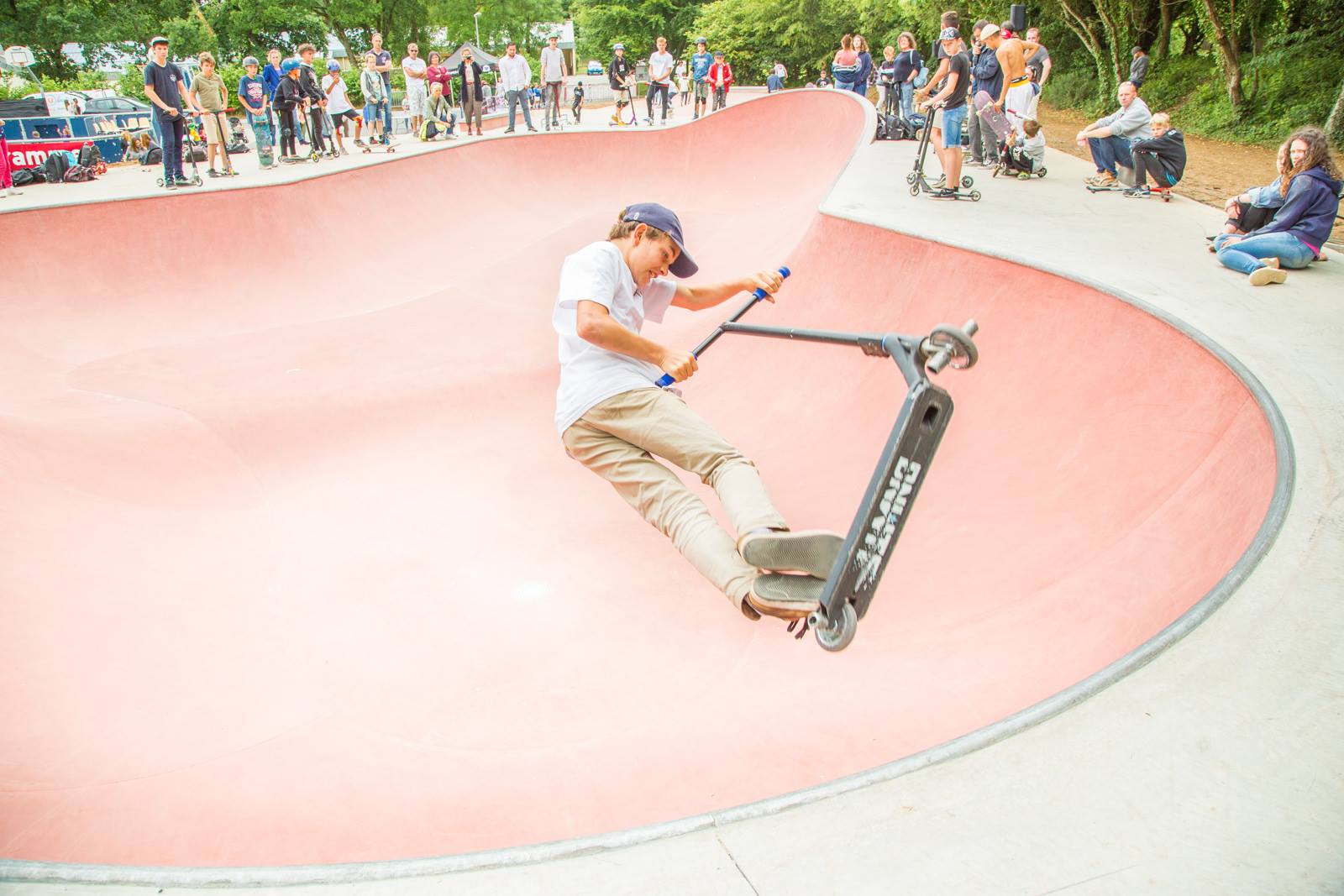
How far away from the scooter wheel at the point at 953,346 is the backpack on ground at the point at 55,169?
13.7 meters

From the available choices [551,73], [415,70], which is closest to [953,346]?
[415,70]

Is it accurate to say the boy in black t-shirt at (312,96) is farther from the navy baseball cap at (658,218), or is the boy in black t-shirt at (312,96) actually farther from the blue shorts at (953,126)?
the navy baseball cap at (658,218)

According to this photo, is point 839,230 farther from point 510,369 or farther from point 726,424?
point 510,369

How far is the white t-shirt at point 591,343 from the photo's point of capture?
3119 millimetres

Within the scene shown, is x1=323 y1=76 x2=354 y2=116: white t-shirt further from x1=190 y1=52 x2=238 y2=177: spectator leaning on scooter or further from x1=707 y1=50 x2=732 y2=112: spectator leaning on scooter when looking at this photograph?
x1=707 y1=50 x2=732 y2=112: spectator leaning on scooter

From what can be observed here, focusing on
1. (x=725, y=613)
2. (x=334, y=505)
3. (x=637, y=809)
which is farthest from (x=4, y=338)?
(x=637, y=809)

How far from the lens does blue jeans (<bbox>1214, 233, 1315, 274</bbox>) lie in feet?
17.4

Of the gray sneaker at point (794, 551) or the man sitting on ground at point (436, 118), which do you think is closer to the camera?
the gray sneaker at point (794, 551)

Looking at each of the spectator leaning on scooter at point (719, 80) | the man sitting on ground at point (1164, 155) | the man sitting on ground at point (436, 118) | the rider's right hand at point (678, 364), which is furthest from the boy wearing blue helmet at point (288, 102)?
the rider's right hand at point (678, 364)

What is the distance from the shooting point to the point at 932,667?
3.08 m

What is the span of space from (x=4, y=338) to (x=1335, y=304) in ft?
32.9

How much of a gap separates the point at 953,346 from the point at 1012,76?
8427 mm

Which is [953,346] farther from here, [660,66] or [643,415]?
[660,66]

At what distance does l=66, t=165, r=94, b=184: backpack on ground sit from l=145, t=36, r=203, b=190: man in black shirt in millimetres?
2781
